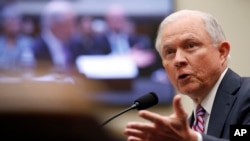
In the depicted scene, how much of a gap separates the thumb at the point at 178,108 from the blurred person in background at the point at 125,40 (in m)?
1.93

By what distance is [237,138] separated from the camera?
1.32 m

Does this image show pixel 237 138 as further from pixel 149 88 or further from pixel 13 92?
pixel 149 88

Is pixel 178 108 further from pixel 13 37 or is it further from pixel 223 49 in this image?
pixel 13 37

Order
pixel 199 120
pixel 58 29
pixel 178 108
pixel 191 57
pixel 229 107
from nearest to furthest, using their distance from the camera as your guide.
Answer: pixel 178 108 < pixel 229 107 < pixel 199 120 < pixel 191 57 < pixel 58 29

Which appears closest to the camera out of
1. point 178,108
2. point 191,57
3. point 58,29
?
point 178,108

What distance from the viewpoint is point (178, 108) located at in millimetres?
1191

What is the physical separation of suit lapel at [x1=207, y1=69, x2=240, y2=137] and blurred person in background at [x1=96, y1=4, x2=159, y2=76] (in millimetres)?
1364

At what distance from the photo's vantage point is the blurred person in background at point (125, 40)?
3158 millimetres

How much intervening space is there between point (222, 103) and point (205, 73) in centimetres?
22

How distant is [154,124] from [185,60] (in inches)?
28.6

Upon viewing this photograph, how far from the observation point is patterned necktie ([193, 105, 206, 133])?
5.93 feet

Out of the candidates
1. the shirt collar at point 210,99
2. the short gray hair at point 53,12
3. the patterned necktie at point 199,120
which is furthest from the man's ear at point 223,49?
the short gray hair at point 53,12

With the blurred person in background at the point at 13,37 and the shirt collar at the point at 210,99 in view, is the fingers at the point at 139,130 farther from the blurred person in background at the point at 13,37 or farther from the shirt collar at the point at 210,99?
the blurred person in background at the point at 13,37

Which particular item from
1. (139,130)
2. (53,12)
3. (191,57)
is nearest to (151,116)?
(139,130)
